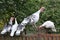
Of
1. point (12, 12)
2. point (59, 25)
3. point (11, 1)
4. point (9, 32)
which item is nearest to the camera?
point (9, 32)

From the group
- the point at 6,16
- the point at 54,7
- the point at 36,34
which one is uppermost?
the point at 54,7

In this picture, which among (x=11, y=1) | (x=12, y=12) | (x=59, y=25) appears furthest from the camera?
(x=59, y=25)

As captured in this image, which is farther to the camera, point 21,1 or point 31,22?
point 21,1

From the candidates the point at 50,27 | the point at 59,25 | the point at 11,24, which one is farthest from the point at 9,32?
the point at 59,25

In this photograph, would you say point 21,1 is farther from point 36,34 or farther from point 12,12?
point 36,34

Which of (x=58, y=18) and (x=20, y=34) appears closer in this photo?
(x=20, y=34)

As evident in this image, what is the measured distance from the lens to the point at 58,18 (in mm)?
6512

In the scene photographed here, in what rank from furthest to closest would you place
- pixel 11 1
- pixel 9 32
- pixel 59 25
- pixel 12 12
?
1. pixel 59 25
2. pixel 12 12
3. pixel 11 1
4. pixel 9 32

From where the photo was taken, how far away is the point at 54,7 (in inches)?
263

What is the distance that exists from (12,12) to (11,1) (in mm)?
424

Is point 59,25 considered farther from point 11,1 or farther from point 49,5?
point 11,1

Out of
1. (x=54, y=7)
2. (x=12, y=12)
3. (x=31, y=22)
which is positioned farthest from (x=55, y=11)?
(x=31, y=22)

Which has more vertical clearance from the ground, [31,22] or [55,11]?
[55,11]

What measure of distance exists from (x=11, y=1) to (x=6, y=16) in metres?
0.54
